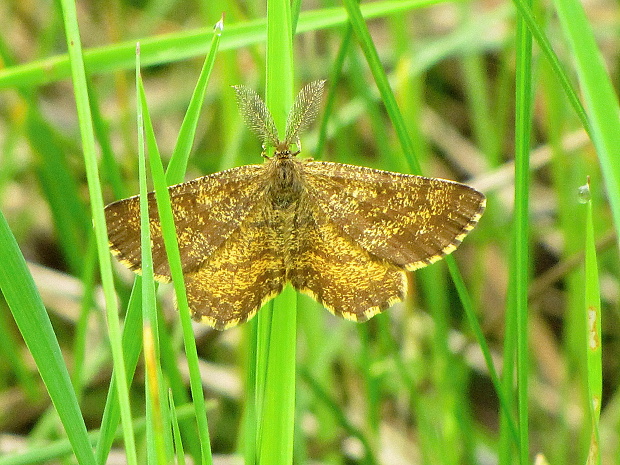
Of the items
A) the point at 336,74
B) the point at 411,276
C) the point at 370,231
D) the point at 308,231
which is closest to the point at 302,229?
the point at 308,231

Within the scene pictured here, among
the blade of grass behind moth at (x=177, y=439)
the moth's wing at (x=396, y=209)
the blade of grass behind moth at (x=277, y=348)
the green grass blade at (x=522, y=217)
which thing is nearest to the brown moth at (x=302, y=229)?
the moth's wing at (x=396, y=209)

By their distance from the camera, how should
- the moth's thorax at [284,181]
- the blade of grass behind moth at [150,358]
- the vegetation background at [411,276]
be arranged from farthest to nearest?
the moth's thorax at [284,181], the vegetation background at [411,276], the blade of grass behind moth at [150,358]

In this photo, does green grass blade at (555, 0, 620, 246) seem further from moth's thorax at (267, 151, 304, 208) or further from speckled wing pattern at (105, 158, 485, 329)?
moth's thorax at (267, 151, 304, 208)

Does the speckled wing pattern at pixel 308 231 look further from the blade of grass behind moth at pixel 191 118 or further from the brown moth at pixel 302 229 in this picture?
the blade of grass behind moth at pixel 191 118

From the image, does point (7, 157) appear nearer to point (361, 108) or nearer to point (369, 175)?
point (361, 108)

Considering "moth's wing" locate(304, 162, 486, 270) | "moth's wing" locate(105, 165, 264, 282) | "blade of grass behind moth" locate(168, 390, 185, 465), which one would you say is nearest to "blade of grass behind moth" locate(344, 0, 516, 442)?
"moth's wing" locate(304, 162, 486, 270)

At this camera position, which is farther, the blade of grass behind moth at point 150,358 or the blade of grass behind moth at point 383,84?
the blade of grass behind moth at point 383,84

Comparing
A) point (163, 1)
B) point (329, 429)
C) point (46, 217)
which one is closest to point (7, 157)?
point (46, 217)
